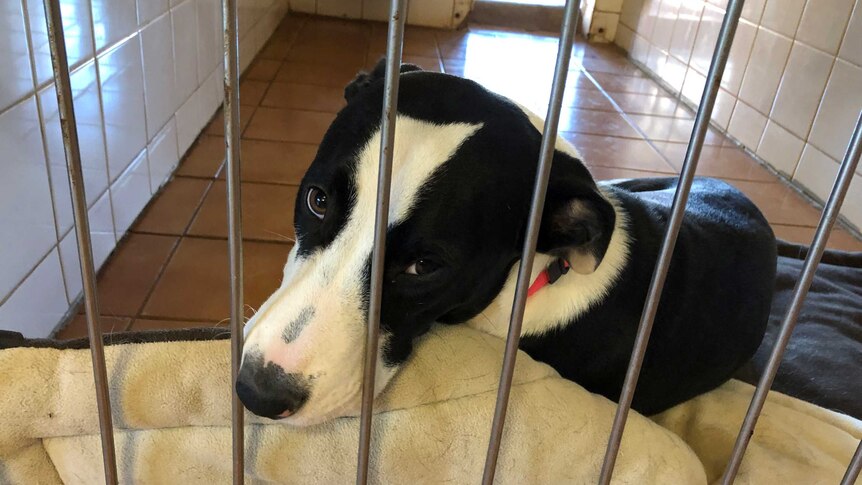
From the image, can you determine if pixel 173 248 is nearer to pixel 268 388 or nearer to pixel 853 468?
pixel 268 388

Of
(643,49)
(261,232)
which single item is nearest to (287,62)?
(261,232)

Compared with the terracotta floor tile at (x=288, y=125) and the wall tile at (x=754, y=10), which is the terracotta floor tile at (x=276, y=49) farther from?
the wall tile at (x=754, y=10)

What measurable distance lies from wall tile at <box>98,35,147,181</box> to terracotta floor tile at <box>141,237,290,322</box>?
9.6 inches

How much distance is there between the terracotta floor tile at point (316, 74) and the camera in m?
2.88

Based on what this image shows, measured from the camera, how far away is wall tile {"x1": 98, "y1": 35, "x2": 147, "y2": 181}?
1494 mm

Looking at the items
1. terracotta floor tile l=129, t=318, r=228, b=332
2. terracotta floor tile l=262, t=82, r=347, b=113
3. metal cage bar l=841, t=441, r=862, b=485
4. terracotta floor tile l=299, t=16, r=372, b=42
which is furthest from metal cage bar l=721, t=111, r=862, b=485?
terracotta floor tile l=299, t=16, r=372, b=42

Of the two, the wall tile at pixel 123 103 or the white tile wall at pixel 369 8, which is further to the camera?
the white tile wall at pixel 369 8

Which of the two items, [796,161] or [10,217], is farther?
[796,161]

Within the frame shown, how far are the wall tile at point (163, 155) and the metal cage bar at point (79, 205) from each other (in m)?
1.20

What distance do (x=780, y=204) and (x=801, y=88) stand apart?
0.45 m

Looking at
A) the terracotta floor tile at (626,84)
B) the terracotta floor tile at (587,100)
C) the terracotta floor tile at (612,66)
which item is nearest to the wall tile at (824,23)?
the terracotta floor tile at (587,100)

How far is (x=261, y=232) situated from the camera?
1785 millimetres

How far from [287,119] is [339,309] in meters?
1.84

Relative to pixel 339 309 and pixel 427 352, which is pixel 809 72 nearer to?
pixel 427 352
